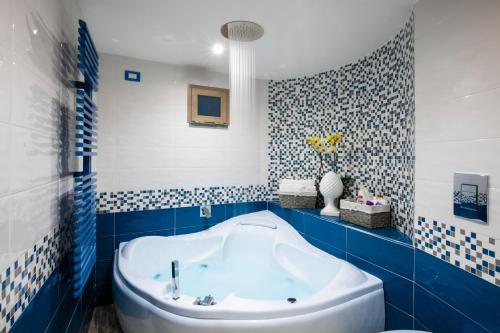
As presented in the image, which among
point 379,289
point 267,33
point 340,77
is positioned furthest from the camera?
point 340,77

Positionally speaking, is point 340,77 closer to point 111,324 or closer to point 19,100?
point 19,100

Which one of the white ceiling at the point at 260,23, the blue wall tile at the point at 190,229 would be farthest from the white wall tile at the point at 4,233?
the blue wall tile at the point at 190,229

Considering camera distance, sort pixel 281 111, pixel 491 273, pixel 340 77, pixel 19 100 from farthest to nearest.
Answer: pixel 281 111
pixel 340 77
pixel 491 273
pixel 19 100

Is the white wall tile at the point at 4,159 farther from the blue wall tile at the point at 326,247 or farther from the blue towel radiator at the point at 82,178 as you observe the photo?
the blue wall tile at the point at 326,247

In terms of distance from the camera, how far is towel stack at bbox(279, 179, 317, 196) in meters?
2.70

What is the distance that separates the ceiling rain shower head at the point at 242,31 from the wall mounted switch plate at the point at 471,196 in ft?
5.23

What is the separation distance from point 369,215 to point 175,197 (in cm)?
177

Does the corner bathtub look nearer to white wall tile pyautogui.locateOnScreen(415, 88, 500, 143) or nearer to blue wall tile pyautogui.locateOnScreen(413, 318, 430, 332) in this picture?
blue wall tile pyautogui.locateOnScreen(413, 318, 430, 332)

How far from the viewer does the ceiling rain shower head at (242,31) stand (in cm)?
194

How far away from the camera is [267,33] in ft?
6.70

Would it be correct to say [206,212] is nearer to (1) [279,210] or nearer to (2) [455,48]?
(1) [279,210]

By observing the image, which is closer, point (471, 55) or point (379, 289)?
point (471, 55)

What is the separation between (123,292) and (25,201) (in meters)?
1.00

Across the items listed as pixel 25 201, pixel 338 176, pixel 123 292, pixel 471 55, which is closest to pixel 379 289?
pixel 338 176
